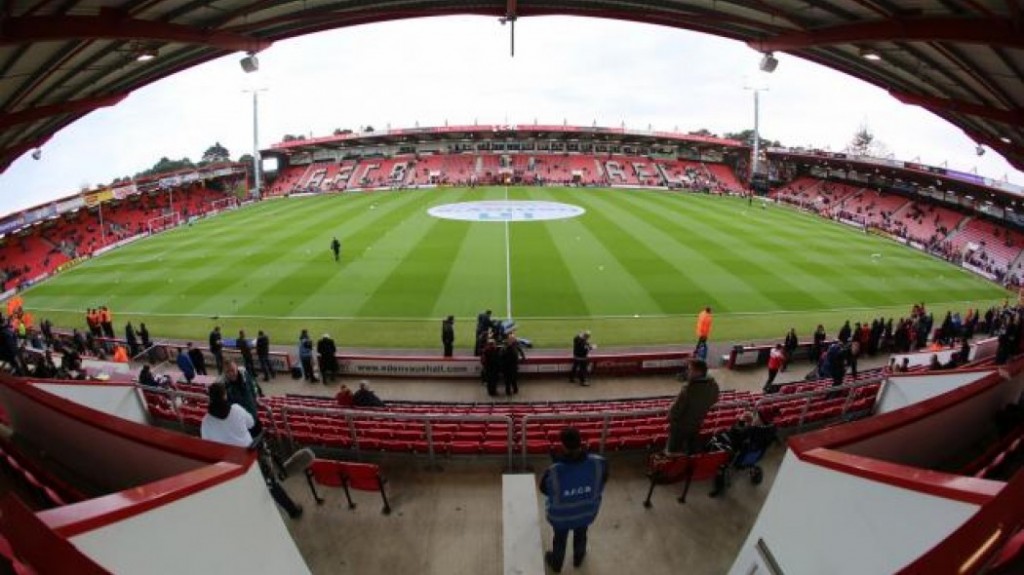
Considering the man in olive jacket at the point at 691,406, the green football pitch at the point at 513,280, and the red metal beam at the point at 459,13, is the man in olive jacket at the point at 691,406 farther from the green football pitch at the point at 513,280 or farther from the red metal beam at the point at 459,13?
the green football pitch at the point at 513,280

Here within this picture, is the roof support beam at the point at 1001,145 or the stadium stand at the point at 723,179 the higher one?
the stadium stand at the point at 723,179

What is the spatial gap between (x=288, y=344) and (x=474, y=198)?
3205cm

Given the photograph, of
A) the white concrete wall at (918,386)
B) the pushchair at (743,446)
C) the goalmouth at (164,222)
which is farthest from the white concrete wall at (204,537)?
the goalmouth at (164,222)

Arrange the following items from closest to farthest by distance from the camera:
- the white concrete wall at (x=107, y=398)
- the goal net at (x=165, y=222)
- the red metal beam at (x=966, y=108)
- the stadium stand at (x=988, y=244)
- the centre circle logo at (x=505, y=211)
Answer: the white concrete wall at (x=107, y=398), the red metal beam at (x=966, y=108), the stadium stand at (x=988, y=244), the centre circle logo at (x=505, y=211), the goal net at (x=165, y=222)

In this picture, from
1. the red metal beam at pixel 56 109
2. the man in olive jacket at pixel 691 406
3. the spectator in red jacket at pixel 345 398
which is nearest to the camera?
the man in olive jacket at pixel 691 406

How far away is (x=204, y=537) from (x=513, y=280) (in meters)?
18.3

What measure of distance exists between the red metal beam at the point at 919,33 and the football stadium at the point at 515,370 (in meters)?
0.05

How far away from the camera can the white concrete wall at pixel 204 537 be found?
241cm

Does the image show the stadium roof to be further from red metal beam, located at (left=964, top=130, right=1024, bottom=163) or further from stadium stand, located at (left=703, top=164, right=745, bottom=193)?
stadium stand, located at (left=703, top=164, right=745, bottom=193)

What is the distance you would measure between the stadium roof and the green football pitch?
25.4 feet

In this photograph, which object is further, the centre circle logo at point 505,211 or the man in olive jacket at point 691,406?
the centre circle logo at point 505,211

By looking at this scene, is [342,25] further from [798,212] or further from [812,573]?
[798,212]

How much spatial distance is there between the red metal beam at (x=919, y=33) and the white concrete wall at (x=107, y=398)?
1156cm

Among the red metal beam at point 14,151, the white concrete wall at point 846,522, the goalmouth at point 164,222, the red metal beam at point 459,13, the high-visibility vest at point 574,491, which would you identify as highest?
the red metal beam at point 459,13
